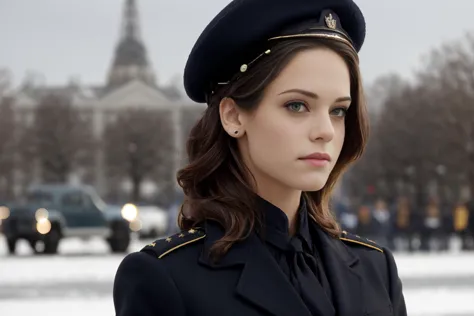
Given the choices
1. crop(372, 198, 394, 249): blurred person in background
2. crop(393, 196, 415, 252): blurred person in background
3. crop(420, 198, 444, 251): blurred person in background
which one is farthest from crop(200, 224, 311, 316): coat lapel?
crop(420, 198, 444, 251): blurred person in background

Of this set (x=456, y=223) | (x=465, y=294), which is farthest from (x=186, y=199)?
(x=456, y=223)

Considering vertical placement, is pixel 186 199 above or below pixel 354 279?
above

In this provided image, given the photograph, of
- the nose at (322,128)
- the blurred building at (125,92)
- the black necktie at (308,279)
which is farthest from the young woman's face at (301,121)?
the blurred building at (125,92)

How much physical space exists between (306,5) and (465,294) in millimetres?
12033

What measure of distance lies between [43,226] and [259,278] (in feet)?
78.0

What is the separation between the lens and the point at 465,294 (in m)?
13.9

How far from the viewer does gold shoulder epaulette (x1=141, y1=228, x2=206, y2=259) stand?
2.30 metres

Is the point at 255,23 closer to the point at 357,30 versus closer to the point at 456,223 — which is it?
the point at 357,30

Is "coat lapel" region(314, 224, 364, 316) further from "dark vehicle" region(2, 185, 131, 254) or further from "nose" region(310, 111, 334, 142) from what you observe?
"dark vehicle" region(2, 185, 131, 254)

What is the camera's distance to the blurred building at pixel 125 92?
4889 inches

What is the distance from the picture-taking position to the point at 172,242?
2307 millimetres

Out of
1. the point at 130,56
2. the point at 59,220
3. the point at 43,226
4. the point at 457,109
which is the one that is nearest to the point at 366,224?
the point at 59,220

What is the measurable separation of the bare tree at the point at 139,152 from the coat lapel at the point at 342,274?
280 ft

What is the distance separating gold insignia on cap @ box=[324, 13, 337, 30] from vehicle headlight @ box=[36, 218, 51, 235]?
2362 cm
